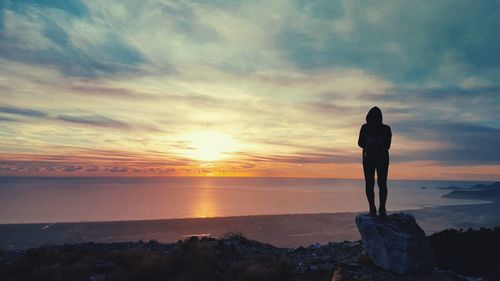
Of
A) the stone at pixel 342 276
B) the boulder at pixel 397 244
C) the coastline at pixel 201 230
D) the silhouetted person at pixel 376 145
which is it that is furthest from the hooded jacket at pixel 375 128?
the coastline at pixel 201 230

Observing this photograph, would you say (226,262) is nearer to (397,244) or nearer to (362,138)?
(397,244)

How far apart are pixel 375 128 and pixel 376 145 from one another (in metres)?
0.58

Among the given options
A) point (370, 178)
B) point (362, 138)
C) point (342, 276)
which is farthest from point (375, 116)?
point (342, 276)

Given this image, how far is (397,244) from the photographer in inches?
437

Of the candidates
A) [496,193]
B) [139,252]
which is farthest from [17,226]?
[496,193]

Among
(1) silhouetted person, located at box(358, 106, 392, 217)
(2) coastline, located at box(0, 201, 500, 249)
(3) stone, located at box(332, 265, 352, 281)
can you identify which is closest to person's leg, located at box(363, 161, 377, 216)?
(1) silhouetted person, located at box(358, 106, 392, 217)

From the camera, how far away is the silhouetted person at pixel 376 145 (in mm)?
11867

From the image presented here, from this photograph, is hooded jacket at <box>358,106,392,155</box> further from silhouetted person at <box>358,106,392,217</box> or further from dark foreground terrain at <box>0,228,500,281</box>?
dark foreground terrain at <box>0,228,500,281</box>

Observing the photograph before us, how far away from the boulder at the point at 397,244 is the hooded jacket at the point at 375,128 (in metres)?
2.58

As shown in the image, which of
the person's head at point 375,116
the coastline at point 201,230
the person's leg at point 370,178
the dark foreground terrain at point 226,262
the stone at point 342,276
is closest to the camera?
the stone at point 342,276

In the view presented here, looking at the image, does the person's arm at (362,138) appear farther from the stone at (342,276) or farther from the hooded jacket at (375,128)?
the stone at (342,276)

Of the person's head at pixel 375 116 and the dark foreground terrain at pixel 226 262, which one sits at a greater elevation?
the person's head at pixel 375 116

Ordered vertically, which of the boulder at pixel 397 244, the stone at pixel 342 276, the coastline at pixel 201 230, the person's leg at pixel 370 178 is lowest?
the coastline at pixel 201 230

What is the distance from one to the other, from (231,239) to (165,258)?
539 centimetres
